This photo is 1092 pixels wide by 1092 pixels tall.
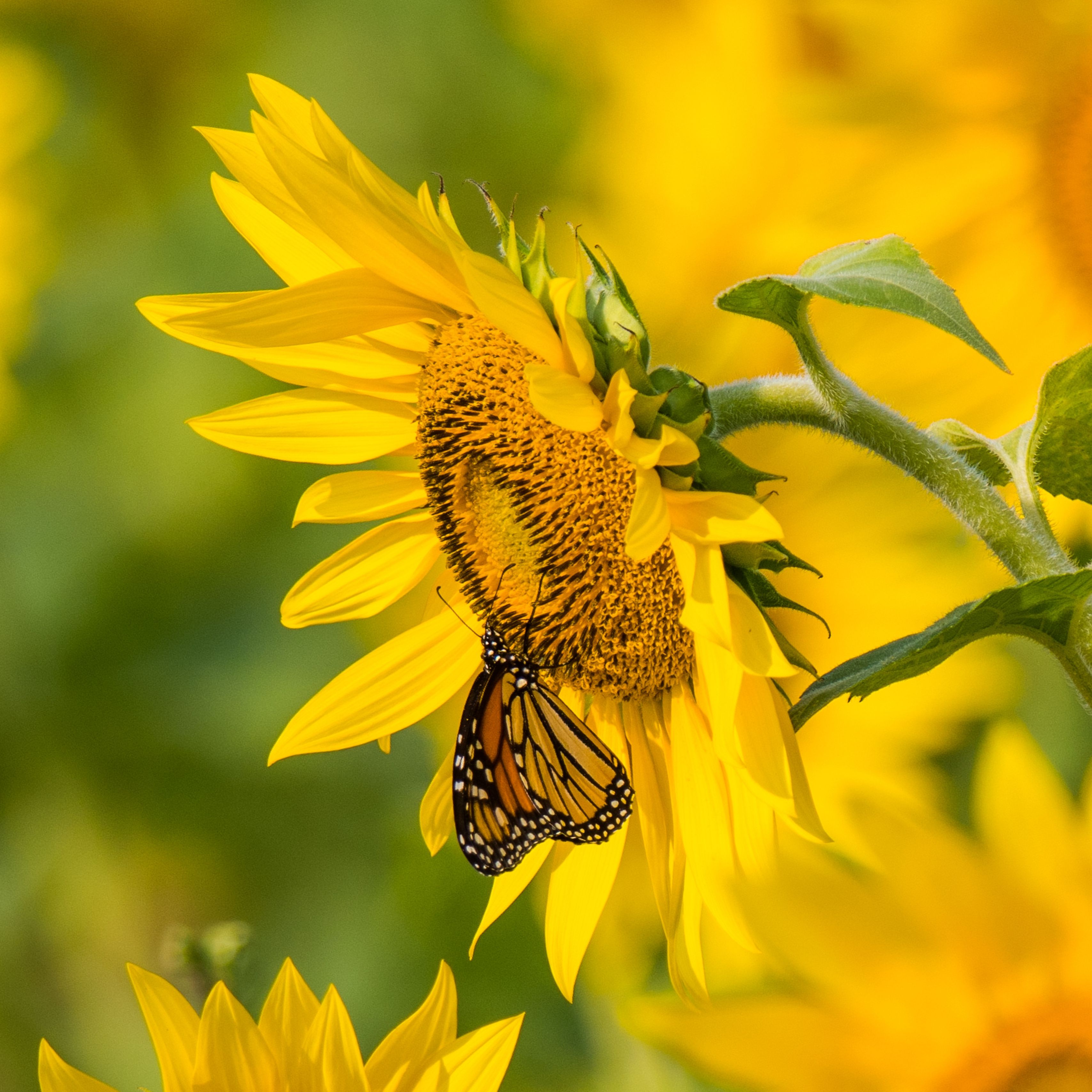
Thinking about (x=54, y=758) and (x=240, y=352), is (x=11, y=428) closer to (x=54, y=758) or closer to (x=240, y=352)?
(x=54, y=758)

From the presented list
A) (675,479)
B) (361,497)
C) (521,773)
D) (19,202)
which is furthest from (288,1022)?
(19,202)

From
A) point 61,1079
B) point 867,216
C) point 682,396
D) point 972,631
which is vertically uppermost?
point 867,216

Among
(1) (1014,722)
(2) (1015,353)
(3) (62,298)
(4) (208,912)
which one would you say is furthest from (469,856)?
(3) (62,298)

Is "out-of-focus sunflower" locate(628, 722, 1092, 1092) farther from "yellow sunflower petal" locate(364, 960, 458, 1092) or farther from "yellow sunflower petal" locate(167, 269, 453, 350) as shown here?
"yellow sunflower petal" locate(167, 269, 453, 350)

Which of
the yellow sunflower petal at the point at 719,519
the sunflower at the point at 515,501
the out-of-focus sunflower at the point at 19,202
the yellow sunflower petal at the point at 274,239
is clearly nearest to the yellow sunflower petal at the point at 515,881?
the sunflower at the point at 515,501

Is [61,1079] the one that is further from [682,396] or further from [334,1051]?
[682,396]

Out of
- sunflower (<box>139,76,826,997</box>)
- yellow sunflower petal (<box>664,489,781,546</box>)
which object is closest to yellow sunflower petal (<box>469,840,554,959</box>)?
sunflower (<box>139,76,826,997</box>)

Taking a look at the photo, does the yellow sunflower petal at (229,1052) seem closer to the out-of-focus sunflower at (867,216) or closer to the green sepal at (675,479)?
the green sepal at (675,479)
